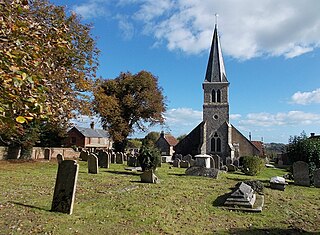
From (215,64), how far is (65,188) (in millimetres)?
42001

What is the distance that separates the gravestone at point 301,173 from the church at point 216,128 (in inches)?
933

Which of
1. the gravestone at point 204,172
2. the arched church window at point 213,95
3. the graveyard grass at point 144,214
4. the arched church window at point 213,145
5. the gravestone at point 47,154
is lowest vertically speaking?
the graveyard grass at point 144,214

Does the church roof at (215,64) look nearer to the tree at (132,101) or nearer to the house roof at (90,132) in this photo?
the tree at (132,101)

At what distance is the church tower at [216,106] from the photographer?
43344mm

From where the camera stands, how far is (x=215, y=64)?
46.9m

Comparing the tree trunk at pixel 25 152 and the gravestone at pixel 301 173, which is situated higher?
the tree trunk at pixel 25 152

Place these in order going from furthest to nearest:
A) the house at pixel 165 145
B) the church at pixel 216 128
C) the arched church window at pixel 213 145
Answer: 1. the house at pixel 165 145
2. the arched church window at pixel 213 145
3. the church at pixel 216 128

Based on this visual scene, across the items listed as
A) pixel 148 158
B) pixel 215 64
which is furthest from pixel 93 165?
pixel 215 64

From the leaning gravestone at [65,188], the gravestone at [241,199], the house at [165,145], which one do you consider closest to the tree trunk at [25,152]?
the leaning gravestone at [65,188]

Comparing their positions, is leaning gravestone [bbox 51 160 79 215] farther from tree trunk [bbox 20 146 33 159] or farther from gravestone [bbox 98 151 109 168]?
tree trunk [bbox 20 146 33 159]

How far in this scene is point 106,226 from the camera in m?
6.88

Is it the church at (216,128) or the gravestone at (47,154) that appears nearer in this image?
the gravestone at (47,154)

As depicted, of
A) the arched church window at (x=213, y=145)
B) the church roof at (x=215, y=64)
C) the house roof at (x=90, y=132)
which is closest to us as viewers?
the arched church window at (x=213, y=145)

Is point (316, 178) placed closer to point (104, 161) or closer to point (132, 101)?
point (104, 161)
